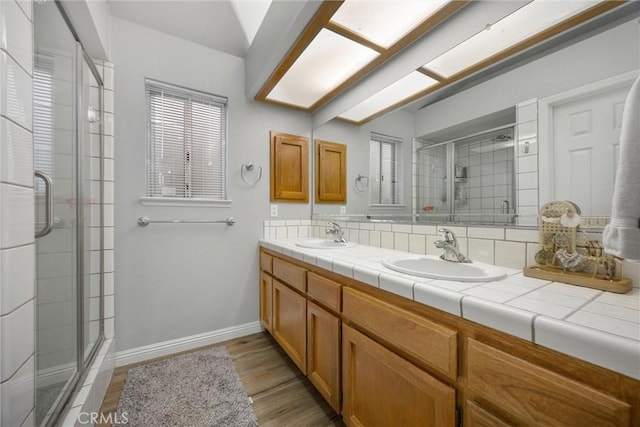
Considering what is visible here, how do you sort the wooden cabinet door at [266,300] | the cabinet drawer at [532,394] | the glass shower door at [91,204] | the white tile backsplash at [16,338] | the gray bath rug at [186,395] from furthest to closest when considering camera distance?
the wooden cabinet door at [266,300] → the glass shower door at [91,204] → the gray bath rug at [186,395] → the white tile backsplash at [16,338] → the cabinet drawer at [532,394]

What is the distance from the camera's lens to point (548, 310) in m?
0.59

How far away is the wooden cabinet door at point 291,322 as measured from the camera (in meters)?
1.47

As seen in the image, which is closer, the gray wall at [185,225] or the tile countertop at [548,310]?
the tile countertop at [548,310]

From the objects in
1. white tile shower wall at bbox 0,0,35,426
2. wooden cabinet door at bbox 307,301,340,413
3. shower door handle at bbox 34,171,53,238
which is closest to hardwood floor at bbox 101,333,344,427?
wooden cabinet door at bbox 307,301,340,413

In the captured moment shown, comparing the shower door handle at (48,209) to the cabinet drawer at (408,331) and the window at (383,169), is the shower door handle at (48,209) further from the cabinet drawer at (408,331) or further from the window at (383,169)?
the window at (383,169)

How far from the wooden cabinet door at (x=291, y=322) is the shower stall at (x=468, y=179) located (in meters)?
0.92

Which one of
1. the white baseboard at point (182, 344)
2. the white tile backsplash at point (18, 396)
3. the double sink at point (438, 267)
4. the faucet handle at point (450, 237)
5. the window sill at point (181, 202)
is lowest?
the white baseboard at point (182, 344)

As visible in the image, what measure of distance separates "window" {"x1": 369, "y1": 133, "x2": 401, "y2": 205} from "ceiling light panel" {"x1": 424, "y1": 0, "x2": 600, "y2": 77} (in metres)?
0.51

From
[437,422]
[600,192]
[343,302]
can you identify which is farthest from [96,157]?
[600,192]

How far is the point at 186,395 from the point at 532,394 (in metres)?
1.67

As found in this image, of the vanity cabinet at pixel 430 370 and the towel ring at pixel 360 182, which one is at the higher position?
the towel ring at pixel 360 182

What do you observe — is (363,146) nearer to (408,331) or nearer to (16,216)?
(408,331)

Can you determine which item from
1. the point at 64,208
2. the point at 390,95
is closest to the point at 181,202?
the point at 64,208

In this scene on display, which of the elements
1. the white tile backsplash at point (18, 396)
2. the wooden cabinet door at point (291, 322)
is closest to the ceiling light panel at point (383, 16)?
the wooden cabinet door at point (291, 322)
